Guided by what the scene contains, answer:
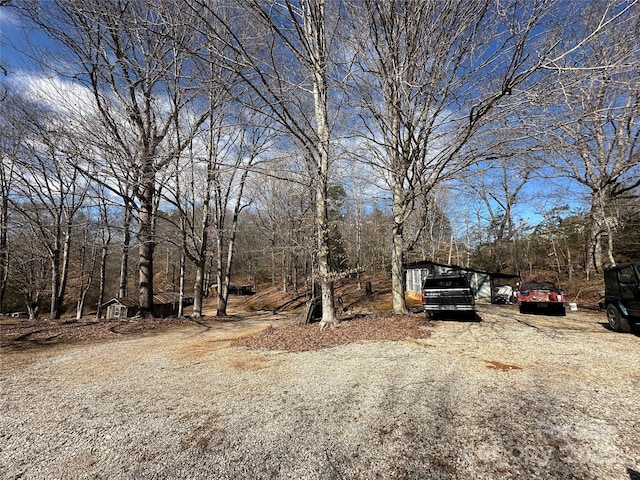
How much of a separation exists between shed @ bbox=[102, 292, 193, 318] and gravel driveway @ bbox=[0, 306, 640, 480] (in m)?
18.1

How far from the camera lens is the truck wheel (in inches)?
309

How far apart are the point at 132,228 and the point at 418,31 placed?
45.9 feet

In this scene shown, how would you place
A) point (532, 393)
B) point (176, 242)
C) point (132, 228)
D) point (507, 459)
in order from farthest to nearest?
point (132, 228) < point (176, 242) < point (532, 393) < point (507, 459)

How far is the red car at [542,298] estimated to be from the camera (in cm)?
1212

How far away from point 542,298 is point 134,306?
26.5m

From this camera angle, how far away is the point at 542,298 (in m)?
12.4

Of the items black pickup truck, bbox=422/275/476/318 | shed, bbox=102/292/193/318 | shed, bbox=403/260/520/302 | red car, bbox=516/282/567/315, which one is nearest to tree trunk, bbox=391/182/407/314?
black pickup truck, bbox=422/275/476/318

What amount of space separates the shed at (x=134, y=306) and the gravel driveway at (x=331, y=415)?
1806 centimetres

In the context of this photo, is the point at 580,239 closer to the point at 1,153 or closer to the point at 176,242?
the point at 176,242

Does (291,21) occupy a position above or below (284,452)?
above

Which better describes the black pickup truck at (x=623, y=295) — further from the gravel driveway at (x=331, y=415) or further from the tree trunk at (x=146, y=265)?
the tree trunk at (x=146, y=265)

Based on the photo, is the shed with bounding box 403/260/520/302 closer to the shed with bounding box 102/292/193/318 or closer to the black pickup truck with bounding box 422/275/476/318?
the black pickup truck with bounding box 422/275/476/318

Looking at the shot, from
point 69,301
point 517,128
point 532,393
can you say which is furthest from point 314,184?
point 69,301

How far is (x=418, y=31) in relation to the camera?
6848 millimetres
